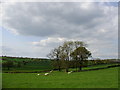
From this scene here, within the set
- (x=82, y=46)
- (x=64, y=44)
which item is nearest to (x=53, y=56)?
(x=64, y=44)

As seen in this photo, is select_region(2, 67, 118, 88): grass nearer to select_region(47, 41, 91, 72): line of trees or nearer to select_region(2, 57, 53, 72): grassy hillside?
select_region(47, 41, 91, 72): line of trees

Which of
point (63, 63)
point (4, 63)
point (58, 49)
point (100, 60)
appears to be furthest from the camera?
point (100, 60)

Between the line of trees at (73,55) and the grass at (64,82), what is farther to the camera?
the line of trees at (73,55)

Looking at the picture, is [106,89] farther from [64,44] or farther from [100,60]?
[100,60]

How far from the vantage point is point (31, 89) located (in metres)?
17.0

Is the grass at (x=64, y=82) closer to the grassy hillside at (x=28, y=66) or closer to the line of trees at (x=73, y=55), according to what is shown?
the line of trees at (x=73, y=55)

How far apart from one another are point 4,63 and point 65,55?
3490cm

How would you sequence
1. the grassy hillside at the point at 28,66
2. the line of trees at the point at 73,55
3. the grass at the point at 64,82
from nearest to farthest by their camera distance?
the grass at the point at 64,82 → the line of trees at the point at 73,55 → the grassy hillside at the point at 28,66

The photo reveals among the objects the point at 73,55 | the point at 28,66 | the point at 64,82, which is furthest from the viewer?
the point at 28,66

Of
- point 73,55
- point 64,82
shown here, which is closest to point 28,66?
point 73,55

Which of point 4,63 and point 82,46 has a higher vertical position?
point 82,46

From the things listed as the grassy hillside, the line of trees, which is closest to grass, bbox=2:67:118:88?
the line of trees

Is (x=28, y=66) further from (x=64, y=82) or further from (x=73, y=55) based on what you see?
(x=64, y=82)

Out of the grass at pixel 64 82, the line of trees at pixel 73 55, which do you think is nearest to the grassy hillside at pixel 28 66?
the line of trees at pixel 73 55
